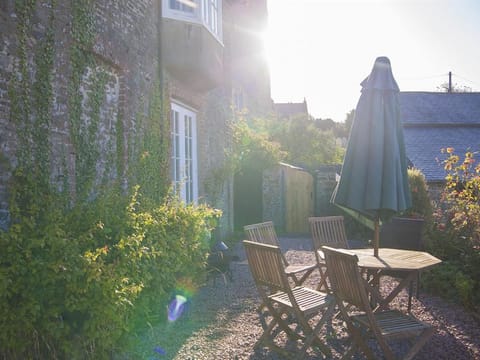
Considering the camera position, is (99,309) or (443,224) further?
(443,224)

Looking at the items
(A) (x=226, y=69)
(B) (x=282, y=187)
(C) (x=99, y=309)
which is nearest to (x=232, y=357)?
(C) (x=99, y=309)

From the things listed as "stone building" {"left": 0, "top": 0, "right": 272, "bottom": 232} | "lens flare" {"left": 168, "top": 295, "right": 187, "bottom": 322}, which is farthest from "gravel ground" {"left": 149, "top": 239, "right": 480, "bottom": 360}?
"stone building" {"left": 0, "top": 0, "right": 272, "bottom": 232}

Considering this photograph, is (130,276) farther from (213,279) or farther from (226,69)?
(226,69)

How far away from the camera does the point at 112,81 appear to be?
6.59 meters

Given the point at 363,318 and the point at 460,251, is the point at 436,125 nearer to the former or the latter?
the point at 460,251

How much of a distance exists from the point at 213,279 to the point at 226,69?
6.37 metres

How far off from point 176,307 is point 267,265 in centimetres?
161

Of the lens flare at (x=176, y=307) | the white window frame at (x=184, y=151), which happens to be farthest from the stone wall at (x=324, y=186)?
the lens flare at (x=176, y=307)

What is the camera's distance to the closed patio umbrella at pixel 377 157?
17.0 ft

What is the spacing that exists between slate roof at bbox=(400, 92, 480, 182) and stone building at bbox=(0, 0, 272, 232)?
13.1m

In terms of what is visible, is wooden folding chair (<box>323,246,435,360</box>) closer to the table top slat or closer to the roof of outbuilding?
the table top slat

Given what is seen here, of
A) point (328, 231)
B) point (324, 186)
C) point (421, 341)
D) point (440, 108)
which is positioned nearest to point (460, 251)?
point (328, 231)

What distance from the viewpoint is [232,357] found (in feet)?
14.2

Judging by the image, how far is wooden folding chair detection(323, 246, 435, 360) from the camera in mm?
3781
